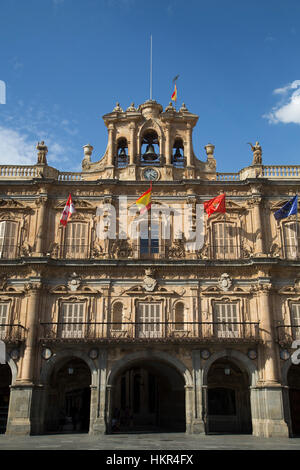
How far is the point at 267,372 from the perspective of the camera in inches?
1100

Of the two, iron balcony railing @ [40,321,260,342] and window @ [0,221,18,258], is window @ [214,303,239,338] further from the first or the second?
window @ [0,221,18,258]

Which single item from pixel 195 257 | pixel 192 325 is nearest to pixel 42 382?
pixel 192 325

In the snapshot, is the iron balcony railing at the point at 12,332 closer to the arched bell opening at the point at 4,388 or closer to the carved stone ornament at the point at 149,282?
the arched bell opening at the point at 4,388

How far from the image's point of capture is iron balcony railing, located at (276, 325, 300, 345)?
28.7 meters

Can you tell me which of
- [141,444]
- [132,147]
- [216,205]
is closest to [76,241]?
[132,147]

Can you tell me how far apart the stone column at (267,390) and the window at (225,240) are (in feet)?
11.3

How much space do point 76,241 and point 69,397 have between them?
433 inches

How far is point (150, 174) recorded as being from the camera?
33.2m

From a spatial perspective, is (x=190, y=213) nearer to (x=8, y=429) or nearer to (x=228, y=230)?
(x=228, y=230)

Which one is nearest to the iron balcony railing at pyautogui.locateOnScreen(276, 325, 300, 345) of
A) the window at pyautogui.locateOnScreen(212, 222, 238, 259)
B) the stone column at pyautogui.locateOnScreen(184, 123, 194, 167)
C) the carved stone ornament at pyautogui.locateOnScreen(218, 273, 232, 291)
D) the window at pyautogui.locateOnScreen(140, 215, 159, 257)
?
the carved stone ornament at pyautogui.locateOnScreen(218, 273, 232, 291)

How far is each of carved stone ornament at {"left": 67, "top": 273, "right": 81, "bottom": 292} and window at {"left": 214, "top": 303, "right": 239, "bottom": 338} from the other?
868 cm

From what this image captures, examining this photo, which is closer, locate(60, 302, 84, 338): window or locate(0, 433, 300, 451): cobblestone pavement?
locate(0, 433, 300, 451): cobblestone pavement

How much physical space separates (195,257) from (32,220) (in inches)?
434

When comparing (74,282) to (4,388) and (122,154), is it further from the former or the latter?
(122,154)
